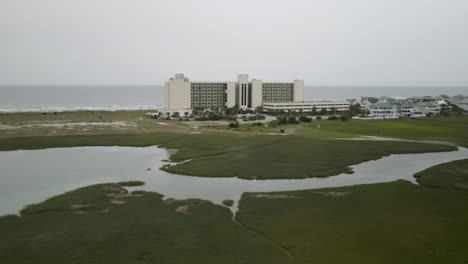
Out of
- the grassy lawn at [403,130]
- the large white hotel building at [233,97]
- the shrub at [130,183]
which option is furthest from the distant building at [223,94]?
the shrub at [130,183]

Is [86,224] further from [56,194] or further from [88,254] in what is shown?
[56,194]

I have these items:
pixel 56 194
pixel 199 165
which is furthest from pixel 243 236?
pixel 199 165

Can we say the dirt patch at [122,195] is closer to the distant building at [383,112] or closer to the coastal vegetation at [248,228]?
the coastal vegetation at [248,228]

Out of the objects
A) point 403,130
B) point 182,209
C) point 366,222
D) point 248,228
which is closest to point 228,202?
point 182,209

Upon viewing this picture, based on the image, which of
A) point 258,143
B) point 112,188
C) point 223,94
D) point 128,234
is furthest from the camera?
point 223,94

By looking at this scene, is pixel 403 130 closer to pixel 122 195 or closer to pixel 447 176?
pixel 447 176

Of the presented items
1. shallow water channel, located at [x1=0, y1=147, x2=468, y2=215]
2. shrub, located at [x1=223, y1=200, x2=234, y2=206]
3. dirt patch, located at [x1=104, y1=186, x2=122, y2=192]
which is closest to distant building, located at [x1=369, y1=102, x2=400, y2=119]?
shallow water channel, located at [x1=0, y1=147, x2=468, y2=215]

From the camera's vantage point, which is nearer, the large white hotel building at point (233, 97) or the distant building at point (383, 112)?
the distant building at point (383, 112)
